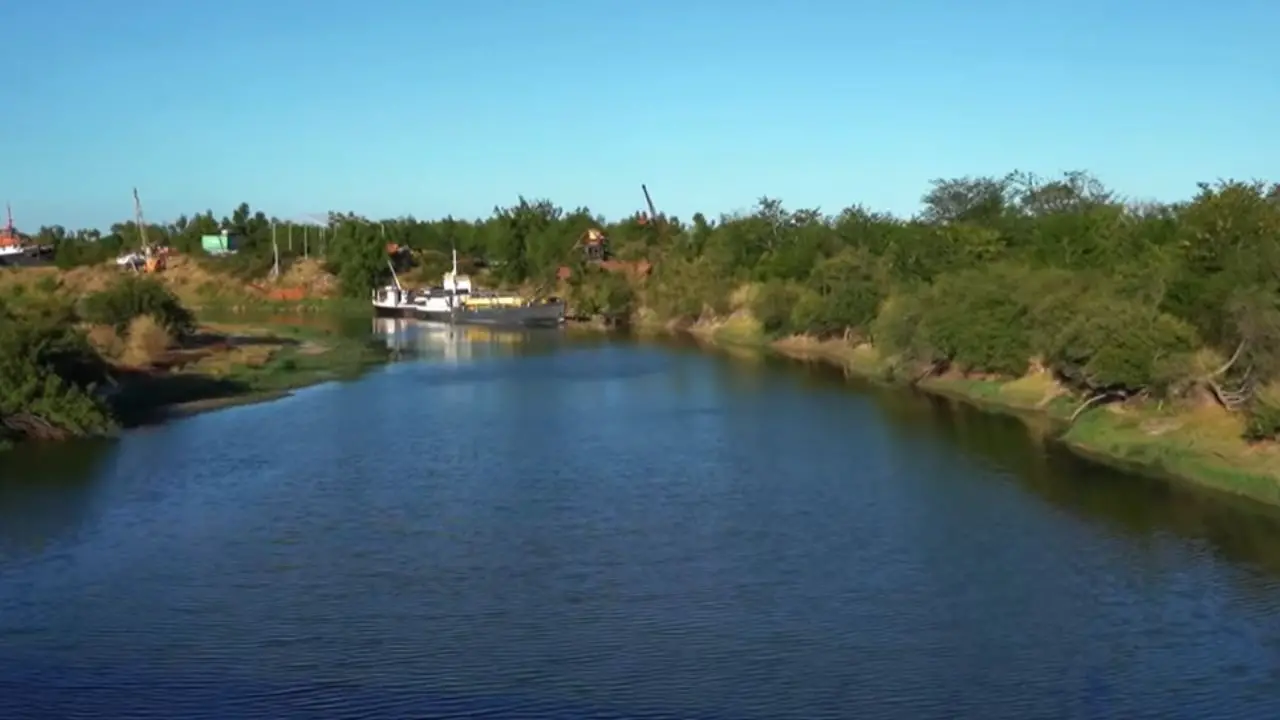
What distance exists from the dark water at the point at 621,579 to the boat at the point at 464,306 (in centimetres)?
4386

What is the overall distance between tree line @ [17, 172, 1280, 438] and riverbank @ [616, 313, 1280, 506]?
42cm

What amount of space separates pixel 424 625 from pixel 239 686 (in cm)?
263

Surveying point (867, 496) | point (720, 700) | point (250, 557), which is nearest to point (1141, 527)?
point (867, 496)

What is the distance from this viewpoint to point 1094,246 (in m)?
45.7

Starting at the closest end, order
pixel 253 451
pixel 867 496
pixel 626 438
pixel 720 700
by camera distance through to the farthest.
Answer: pixel 720 700
pixel 867 496
pixel 253 451
pixel 626 438

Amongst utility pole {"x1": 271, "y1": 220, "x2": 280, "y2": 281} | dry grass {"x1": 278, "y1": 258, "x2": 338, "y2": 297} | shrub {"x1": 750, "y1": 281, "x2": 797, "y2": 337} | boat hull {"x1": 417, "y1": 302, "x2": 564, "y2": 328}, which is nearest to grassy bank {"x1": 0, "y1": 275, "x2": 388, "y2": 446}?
boat hull {"x1": 417, "y1": 302, "x2": 564, "y2": 328}

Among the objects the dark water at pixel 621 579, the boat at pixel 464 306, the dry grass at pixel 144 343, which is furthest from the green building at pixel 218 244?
the dark water at pixel 621 579

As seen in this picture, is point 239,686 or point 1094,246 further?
point 1094,246

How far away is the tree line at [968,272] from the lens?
29.0 meters

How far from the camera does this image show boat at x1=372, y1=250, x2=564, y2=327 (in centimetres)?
7619

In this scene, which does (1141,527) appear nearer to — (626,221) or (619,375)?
(619,375)

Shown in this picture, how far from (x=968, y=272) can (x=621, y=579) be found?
26335 millimetres

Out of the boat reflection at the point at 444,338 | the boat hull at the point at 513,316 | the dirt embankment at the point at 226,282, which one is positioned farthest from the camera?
the dirt embankment at the point at 226,282

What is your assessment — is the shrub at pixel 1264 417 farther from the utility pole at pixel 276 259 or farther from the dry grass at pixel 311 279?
the utility pole at pixel 276 259
